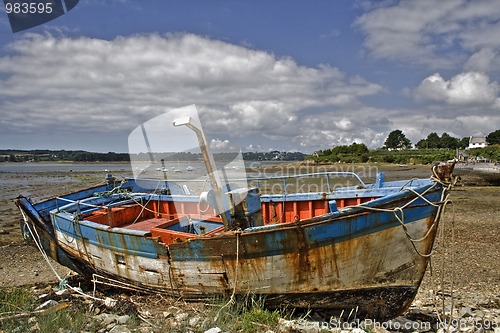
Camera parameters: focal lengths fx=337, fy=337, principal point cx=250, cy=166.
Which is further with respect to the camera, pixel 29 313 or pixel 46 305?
pixel 46 305

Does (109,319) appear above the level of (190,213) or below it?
below

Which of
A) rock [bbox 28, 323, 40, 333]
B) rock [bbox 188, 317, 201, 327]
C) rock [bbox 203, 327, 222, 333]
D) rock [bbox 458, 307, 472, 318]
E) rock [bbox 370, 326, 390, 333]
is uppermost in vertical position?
rock [bbox 28, 323, 40, 333]

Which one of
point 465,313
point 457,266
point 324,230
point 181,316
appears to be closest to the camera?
point 324,230

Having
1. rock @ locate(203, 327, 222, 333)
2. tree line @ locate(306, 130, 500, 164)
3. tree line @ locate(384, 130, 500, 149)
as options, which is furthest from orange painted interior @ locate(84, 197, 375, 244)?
tree line @ locate(384, 130, 500, 149)

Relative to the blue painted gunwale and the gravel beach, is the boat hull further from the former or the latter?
the gravel beach

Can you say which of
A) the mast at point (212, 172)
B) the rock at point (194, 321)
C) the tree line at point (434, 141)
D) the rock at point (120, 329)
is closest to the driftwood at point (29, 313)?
the rock at point (120, 329)

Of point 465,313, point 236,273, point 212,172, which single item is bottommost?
point 465,313

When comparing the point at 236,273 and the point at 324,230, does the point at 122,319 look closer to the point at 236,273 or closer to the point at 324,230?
the point at 236,273

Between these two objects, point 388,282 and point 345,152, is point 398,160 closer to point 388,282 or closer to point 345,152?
point 345,152

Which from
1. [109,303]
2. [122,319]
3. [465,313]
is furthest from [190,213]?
[465,313]

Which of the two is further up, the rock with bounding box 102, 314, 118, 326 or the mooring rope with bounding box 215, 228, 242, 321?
the mooring rope with bounding box 215, 228, 242, 321

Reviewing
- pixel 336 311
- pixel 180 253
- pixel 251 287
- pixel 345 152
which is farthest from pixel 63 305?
pixel 345 152

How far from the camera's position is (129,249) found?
739 centimetres

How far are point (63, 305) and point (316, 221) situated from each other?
17.4ft
